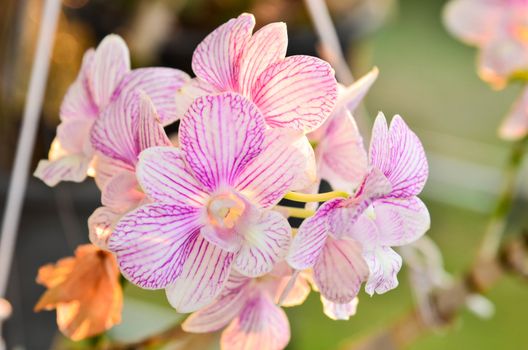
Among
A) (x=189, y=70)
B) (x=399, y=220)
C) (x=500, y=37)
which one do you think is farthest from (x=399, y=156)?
(x=189, y=70)

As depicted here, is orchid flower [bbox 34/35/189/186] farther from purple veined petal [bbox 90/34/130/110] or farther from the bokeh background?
the bokeh background

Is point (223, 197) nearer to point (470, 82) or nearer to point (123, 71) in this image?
point (123, 71)

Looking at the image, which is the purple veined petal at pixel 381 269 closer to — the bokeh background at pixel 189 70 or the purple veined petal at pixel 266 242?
the purple veined petal at pixel 266 242

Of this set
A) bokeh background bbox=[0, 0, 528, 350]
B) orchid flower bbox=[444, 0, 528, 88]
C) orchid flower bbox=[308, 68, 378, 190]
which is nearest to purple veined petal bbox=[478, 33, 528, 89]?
orchid flower bbox=[444, 0, 528, 88]

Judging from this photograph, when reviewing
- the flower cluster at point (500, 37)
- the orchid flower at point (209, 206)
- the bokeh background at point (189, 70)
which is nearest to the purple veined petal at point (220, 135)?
the orchid flower at point (209, 206)

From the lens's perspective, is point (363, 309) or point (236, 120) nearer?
point (236, 120)

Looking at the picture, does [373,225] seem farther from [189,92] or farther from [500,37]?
[500,37]

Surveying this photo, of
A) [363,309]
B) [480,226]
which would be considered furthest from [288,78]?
[480,226]
